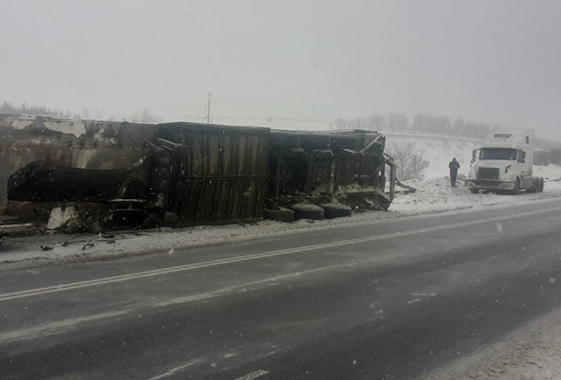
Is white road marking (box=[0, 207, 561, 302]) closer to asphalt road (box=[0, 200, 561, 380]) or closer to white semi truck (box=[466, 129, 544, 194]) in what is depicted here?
asphalt road (box=[0, 200, 561, 380])

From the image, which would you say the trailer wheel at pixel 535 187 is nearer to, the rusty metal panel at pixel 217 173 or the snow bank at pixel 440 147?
the rusty metal panel at pixel 217 173

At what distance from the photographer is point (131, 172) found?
1238 centimetres

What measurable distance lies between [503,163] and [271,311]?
2672 cm

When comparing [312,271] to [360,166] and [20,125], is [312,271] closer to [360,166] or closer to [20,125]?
[20,125]

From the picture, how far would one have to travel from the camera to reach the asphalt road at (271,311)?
15.9ft

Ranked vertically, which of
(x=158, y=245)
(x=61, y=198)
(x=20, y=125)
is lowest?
(x=158, y=245)

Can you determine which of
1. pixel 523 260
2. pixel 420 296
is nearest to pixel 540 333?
pixel 420 296

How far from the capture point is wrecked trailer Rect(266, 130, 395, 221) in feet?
51.0

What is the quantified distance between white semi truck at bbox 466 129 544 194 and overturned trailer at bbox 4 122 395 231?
1454 cm

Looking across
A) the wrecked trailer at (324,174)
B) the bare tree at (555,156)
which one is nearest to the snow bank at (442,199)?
the wrecked trailer at (324,174)

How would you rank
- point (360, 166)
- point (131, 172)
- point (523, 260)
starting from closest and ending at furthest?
point (523, 260) < point (131, 172) < point (360, 166)

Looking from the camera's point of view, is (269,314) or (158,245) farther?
(158,245)

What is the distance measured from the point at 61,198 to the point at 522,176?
2759cm

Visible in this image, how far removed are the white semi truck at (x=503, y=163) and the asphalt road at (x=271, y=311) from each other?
63.9 feet
